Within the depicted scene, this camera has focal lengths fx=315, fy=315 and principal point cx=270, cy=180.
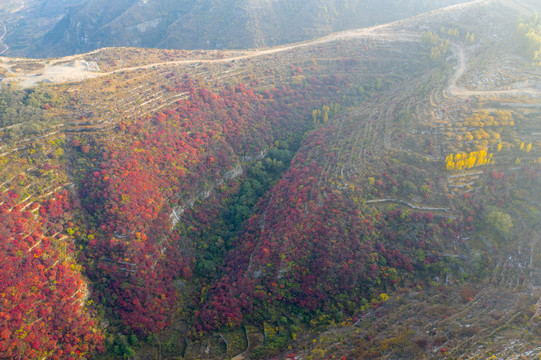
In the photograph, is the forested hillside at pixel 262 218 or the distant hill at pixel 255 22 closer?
the forested hillside at pixel 262 218

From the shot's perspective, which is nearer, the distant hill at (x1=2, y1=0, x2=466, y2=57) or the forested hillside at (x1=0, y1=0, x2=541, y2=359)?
the forested hillside at (x1=0, y1=0, x2=541, y2=359)

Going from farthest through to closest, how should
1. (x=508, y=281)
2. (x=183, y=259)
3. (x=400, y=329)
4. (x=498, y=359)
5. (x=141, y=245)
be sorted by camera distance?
(x=183, y=259)
(x=141, y=245)
(x=508, y=281)
(x=400, y=329)
(x=498, y=359)

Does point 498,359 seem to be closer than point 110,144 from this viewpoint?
Yes

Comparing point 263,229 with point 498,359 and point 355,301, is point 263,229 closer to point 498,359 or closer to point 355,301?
point 355,301

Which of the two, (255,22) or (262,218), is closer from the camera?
(262,218)

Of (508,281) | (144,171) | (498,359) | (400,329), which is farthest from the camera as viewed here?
(144,171)

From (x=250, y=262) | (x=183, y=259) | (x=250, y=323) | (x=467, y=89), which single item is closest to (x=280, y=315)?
(x=250, y=323)

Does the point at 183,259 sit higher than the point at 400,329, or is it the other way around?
the point at 183,259

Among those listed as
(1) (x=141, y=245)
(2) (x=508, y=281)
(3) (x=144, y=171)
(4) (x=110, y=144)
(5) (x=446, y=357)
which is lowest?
(2) (x=508, y=281)

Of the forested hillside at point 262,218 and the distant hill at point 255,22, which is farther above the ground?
the distant hill at point 255,22

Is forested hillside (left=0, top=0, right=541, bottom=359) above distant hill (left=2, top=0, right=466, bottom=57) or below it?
below

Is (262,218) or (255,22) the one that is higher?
(255,22)
